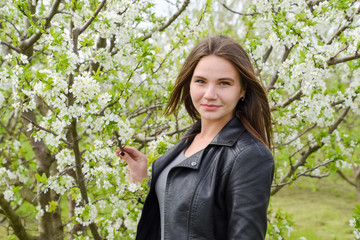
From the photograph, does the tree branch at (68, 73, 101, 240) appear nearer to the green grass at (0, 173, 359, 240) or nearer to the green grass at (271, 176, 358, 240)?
the green grass at (0, 173, 359, 240)

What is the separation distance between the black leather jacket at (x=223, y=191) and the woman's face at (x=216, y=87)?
4.2 inches

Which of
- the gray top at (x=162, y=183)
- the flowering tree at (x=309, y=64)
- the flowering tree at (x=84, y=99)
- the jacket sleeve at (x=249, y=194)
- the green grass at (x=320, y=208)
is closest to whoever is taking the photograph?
the jacket sleeve at (x=249, y=194)

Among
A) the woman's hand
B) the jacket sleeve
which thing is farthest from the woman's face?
the woman's hand

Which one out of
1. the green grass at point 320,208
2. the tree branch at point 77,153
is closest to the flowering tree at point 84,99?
the tree branch at point 77,153

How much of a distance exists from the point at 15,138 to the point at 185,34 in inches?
113

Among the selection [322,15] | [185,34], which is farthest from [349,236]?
[185,34]

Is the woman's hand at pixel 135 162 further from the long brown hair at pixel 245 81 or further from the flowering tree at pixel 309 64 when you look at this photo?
the flowering tree at pixel 309 64

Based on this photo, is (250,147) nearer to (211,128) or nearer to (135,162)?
(211,128)

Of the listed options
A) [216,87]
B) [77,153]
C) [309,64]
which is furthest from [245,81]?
[309,64]

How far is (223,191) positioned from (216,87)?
518 millimetres

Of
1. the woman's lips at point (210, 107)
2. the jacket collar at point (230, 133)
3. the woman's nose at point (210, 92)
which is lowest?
the jacket collar at point (230, 133)

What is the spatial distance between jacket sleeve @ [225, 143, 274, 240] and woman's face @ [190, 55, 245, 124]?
326 mm

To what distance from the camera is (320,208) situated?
8.02 m

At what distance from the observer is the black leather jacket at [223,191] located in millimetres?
1433
